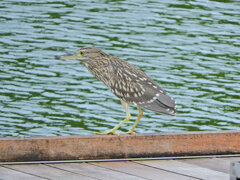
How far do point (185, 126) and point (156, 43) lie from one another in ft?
16.9

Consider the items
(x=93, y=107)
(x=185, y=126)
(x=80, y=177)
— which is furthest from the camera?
(x=93, y=107)

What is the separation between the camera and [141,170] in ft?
19.9

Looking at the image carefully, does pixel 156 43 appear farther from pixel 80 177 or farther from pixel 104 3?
pixel 80 177

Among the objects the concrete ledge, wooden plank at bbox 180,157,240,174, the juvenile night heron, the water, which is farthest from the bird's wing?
the water

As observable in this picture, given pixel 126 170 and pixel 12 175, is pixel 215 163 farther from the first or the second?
pixel 12 175

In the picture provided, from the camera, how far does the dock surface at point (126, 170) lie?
5883 mm

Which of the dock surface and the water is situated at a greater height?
the dock surface

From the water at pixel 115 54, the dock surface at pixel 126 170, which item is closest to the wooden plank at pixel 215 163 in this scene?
the dock surface at pixel 126 170

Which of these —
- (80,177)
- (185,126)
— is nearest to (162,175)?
(80,177)

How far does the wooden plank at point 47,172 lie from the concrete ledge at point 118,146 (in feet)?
0.41

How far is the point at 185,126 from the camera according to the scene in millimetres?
10977

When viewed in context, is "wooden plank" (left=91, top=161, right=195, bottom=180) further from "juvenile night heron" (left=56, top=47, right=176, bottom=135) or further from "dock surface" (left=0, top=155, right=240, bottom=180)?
"juvenile night heron" (left=56, top=47, right=176, bottom=135)

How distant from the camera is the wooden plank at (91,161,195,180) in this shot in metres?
5.91

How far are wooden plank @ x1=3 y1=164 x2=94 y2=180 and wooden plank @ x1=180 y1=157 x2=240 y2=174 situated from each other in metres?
0.97
